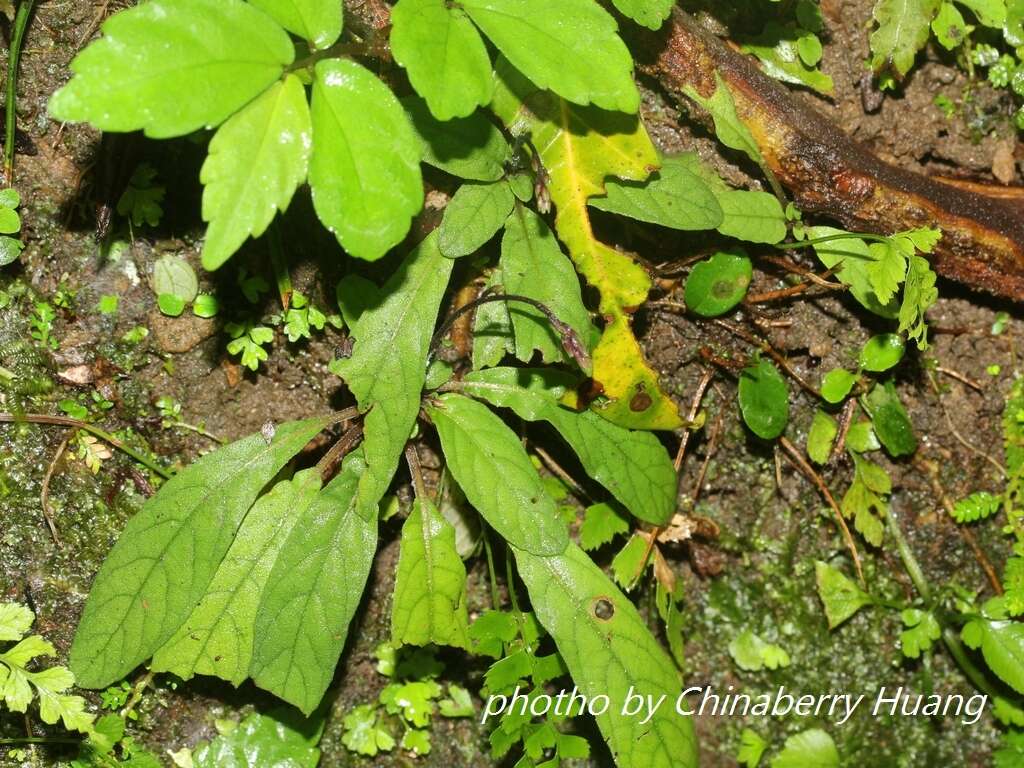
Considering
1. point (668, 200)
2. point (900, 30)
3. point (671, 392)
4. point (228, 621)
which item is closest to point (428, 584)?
point (228, 621)

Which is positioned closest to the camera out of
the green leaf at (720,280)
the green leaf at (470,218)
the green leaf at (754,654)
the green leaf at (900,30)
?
the green leaf at (470,218)

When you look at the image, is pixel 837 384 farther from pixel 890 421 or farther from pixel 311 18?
pixel 311 18

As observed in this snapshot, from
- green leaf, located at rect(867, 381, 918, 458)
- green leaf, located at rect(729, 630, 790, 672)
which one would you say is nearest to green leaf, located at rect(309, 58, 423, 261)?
green leaf, located at rect(867, 381, 918, 458)

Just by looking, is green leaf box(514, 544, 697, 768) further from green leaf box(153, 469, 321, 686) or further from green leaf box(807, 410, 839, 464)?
green leaf box(807, 410, 839, 464)

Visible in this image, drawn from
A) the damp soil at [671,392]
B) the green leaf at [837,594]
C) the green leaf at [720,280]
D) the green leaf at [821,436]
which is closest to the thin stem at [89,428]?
the damp soil at [671,392]

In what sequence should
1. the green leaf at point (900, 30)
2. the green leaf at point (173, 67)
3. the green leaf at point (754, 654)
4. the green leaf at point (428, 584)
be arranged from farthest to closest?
1. the green leaf at point (754, 654)
2. the green leaf at point (900, 30)
3. the green leaf at point (428, 584)
4. the green leaf at point (173, 67)

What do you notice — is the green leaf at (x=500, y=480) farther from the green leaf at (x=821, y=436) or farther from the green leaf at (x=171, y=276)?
the green leaf at (x=821, y=436)

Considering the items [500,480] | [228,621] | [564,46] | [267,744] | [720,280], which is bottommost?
[267,744]
